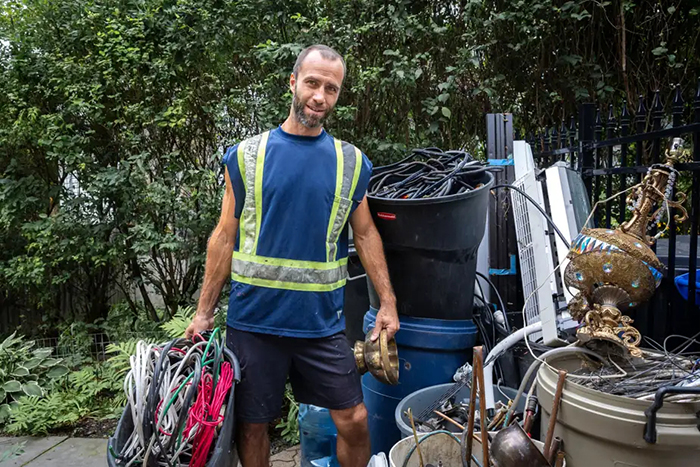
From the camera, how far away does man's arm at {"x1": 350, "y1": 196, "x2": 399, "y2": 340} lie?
8.00 ft

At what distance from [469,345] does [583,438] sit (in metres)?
1.10

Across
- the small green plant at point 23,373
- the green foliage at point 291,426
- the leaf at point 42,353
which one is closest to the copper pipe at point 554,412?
the green foliage at point 291,426

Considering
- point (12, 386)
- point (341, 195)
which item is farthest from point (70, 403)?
point (341, 195)

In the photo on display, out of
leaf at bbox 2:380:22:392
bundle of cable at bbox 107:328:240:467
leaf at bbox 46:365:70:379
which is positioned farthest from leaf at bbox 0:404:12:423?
bundle of cable at bbox 107:328:240:467

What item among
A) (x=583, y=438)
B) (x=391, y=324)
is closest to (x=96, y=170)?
(x=391, y=324)

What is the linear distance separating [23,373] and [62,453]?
1312mm

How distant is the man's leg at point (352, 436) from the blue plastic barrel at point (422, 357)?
0.28 metres

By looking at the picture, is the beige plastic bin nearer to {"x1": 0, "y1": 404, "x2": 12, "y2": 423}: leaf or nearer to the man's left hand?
the man's left hand

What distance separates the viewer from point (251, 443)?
232 centimetres

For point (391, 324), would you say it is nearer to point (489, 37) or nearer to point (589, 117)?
point (589, 117)

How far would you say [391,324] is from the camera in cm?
241

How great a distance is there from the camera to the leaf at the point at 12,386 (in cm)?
441

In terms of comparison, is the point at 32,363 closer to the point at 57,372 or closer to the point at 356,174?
the point at 57,372

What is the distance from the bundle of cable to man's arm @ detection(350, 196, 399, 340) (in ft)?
2.49
